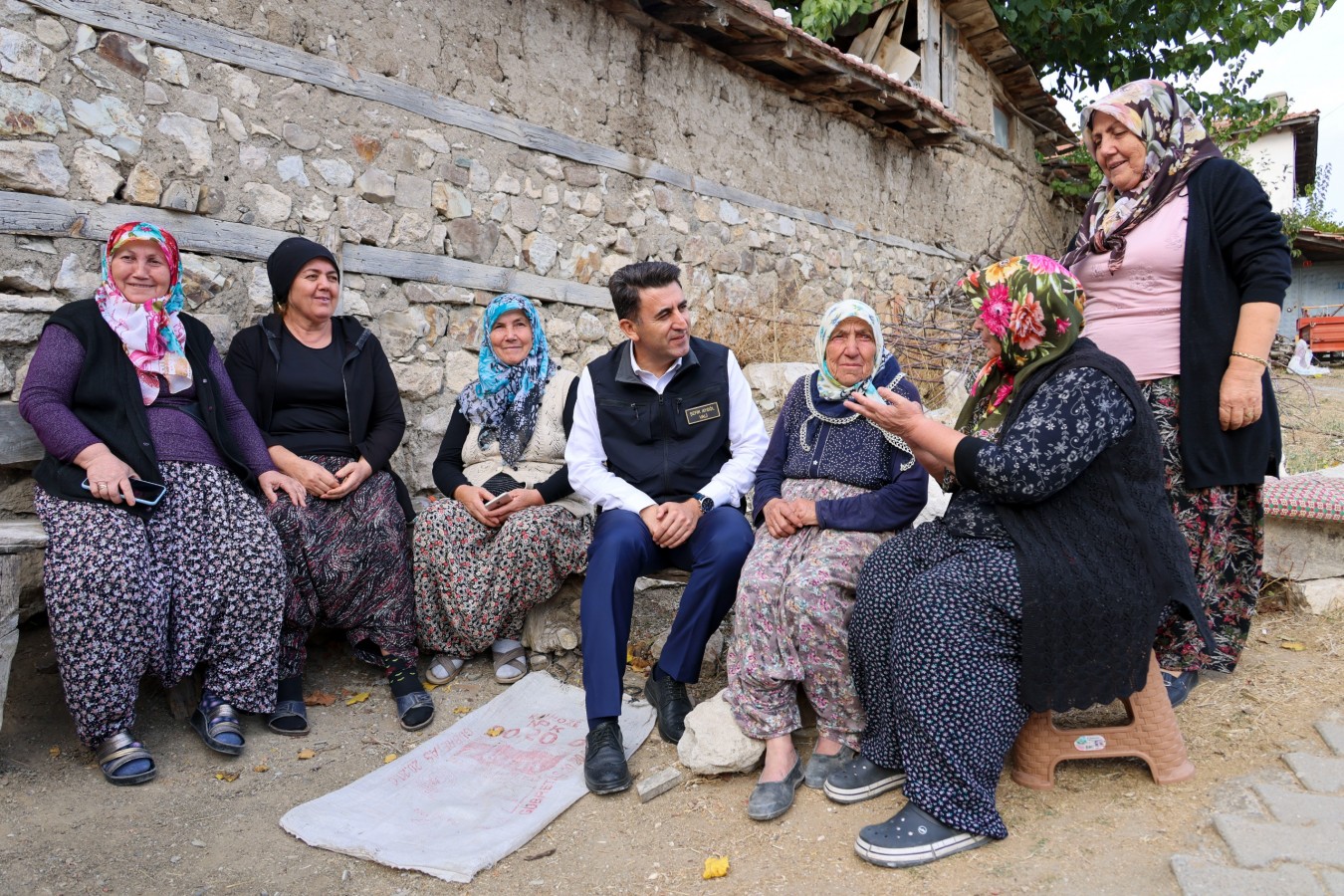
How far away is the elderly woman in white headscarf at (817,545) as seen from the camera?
2533mm

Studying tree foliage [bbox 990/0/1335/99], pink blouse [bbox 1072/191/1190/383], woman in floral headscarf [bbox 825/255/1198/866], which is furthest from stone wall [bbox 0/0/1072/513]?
tree foliage [bbox 990/0/1335/99]

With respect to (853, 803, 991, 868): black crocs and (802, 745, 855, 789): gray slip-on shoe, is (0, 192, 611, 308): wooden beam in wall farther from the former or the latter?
(853, 803, 991, 868): black crocs

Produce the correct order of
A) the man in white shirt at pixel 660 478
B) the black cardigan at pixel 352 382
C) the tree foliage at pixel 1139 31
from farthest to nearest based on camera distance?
the tree foliage at pixel 1139 31 < the black cardigan at pixel 352 382 < the man in white shirt at pixel 660 478

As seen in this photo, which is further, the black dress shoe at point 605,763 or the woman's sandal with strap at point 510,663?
the woman's sandal with strap at point 510,663

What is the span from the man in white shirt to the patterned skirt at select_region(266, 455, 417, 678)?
83cm

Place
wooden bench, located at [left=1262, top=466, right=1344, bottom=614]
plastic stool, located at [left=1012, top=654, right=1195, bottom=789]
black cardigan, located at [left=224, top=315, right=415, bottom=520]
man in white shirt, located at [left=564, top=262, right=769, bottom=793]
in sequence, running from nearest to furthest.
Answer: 1. plastic stool, located at [left=1012, top=654, right=1195, bottom=789]
2. man in white shirt, located at [left=564, top=262, right=769, bottom=793]
3. wooden bench, located at [left=1262, top=466, right=1344, bottom=614]
4. black cardigan, located at [left=224, top=315, right=415, bottom=520]

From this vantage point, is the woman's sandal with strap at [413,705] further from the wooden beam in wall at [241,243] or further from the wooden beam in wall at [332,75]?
the wooden beam in wall at [332,75]

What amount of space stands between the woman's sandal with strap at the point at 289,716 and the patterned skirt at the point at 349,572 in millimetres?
142

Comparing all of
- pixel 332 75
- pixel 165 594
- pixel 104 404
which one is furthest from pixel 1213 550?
pixel 332 75

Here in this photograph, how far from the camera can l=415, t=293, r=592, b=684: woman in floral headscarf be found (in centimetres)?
338

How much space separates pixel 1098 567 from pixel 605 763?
1471mm

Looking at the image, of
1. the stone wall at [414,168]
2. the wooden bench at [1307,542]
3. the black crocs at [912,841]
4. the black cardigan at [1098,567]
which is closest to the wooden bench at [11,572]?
the stone wall at [414,168]

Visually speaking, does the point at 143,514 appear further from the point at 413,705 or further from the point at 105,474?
the point at 413,705

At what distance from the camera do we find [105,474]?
9.44ft
